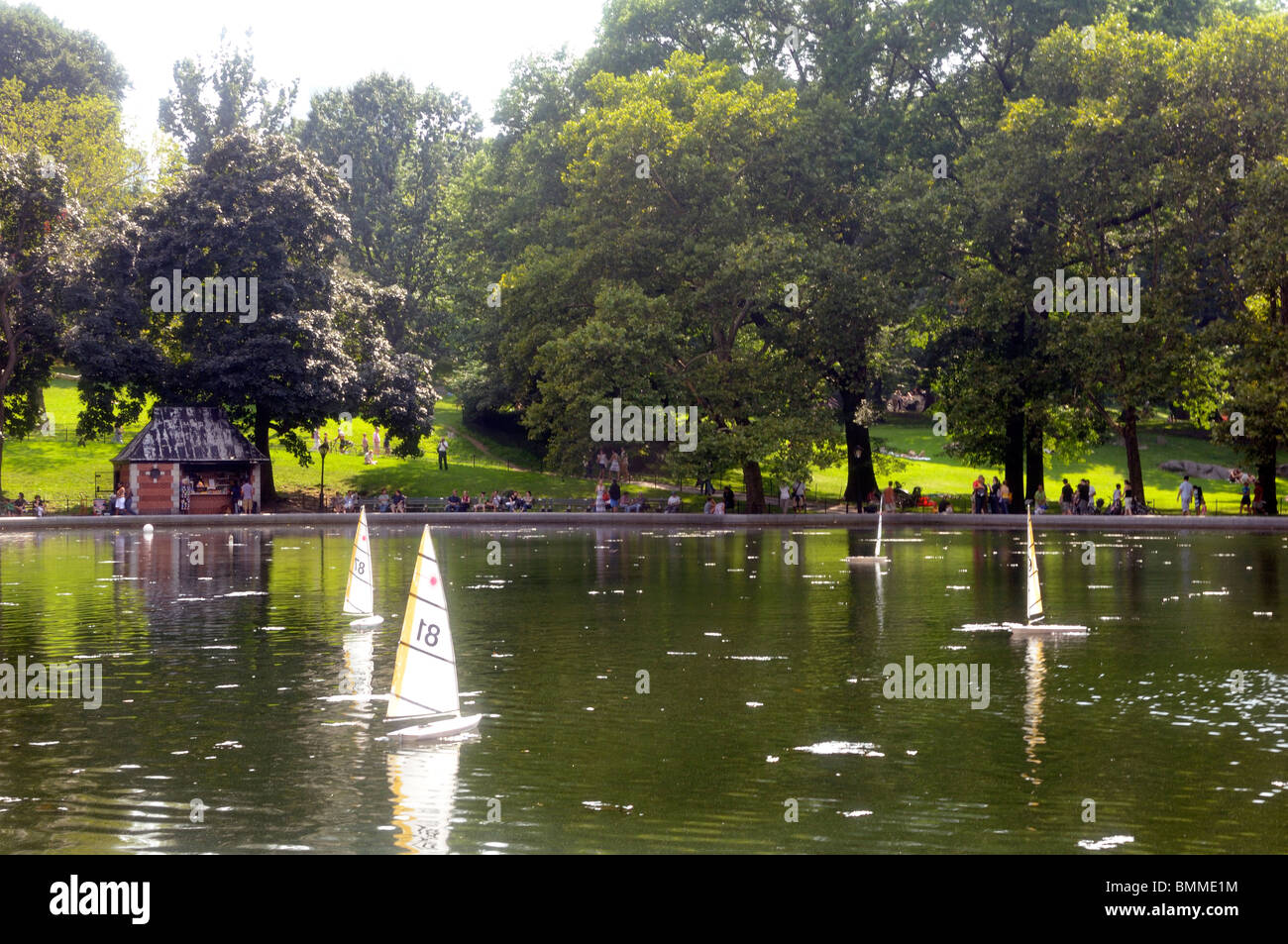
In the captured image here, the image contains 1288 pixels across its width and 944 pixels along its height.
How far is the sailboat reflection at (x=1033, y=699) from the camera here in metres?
13.4

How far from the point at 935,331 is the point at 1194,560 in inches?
1255

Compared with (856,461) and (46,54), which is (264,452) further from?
(46,54)

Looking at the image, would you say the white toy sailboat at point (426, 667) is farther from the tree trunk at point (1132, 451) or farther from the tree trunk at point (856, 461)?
the tree trunk at point (856, 461)

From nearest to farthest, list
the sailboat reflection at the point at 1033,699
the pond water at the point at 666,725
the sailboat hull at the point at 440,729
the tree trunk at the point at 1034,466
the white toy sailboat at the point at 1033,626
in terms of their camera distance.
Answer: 1. the pond water at the point at 666,725
2. the sailboat reflection at the point at 1033,699
3. the sailboat hull at the point at 440,729
4. the white toy sailboat at the point at 1033,626
5. the tree trunk at the point at 1034,466

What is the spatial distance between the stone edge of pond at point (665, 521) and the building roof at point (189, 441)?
15.2 ft

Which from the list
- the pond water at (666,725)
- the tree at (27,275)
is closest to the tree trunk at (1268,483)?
the pond water at (666,725)

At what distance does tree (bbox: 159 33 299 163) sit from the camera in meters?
132

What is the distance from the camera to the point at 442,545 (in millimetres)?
48562

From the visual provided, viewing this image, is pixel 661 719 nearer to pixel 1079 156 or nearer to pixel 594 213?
pixel 1079 156

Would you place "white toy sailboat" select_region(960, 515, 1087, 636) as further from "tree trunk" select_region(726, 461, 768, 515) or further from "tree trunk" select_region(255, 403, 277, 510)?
"tree trunk" select_region(255, 403, 277, 510)

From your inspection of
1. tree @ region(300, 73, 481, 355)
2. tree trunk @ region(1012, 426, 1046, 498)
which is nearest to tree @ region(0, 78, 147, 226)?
tree @ region(300, 73, 481, 355)

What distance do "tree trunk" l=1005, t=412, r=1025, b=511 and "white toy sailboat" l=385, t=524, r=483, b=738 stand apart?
53182 millimetres
